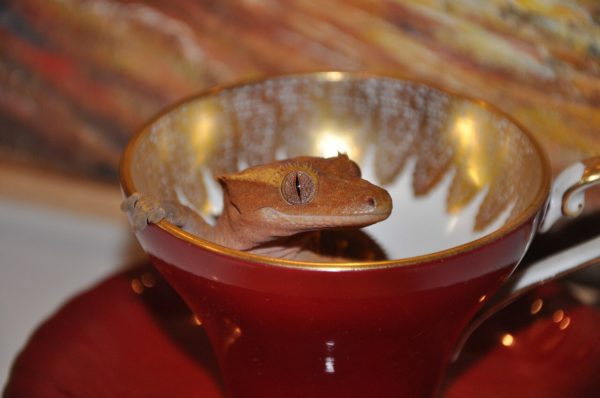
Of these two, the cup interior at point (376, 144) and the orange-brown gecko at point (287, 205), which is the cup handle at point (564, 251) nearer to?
the cup interior at point (376, 144)

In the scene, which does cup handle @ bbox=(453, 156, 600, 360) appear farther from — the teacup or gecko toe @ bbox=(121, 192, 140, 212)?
gecko toe @ bbox=(121, 192, 140, 212)

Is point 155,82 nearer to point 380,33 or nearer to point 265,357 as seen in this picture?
point 380,33

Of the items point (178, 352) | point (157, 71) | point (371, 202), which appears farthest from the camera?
point (157, 71)

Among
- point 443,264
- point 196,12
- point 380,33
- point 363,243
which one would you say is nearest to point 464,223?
point 363,243

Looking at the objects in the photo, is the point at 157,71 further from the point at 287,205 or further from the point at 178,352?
the point at 287,205

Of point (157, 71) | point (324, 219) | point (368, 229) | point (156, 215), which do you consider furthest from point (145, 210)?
point (157, 71)

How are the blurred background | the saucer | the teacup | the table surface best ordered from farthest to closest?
1. the table surface
2. the blurred background
3. the saucer
4. the teacup

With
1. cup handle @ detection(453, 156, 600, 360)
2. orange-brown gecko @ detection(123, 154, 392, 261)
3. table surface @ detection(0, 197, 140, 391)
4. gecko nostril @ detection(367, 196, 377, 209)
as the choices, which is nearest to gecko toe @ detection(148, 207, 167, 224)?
orange-brown gecko @ detection(123, 154, 392, 261)

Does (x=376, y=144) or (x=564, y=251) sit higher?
(x=376, y=144)
